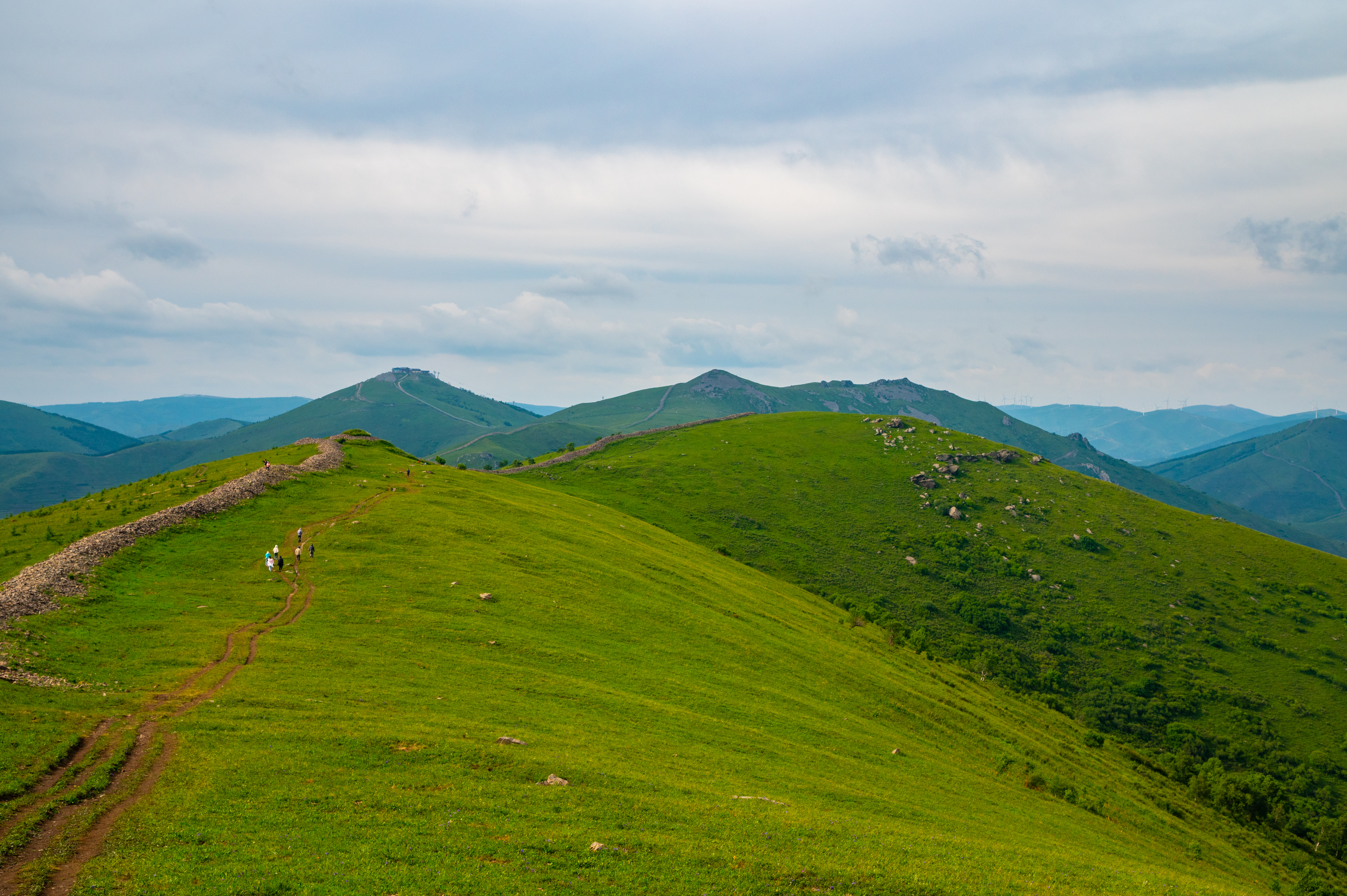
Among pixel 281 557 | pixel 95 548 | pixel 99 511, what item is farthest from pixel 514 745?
pixel 99 511

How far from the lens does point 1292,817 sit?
3408 inches

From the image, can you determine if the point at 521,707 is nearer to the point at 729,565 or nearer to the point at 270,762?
the point at 270,762

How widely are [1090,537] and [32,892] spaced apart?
18119 centimetres

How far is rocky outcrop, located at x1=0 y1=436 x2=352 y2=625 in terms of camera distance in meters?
40.5

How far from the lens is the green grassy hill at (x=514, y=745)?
82.3ft

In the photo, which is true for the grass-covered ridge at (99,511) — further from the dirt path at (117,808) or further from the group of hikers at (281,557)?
the dirt path at (117,808)

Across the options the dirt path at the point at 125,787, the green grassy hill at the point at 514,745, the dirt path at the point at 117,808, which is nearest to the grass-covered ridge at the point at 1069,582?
the green grassy hill at the point at 514,745

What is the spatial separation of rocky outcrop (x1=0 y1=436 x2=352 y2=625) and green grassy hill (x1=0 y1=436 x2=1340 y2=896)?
4.91 ft

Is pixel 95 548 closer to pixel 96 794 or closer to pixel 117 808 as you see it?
pixel 96 794

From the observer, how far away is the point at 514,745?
34219 mm

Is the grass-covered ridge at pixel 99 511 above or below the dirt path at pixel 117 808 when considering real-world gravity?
above

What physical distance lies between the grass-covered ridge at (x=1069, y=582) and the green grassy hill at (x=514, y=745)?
2626cm

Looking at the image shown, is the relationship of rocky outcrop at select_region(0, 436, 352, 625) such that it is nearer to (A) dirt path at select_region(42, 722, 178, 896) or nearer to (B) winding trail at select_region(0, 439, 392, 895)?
(B) winding trail at select_region(0, 439, 392, 895)

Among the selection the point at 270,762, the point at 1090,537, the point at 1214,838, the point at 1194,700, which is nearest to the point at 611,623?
the point at 270,762
